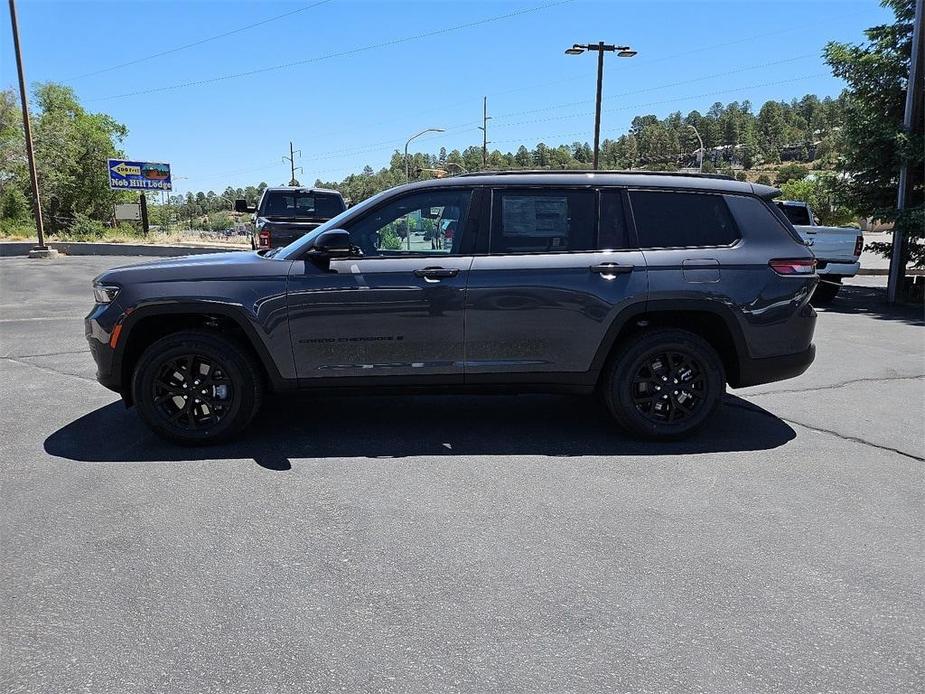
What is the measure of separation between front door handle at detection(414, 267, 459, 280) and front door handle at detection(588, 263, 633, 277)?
0.96m

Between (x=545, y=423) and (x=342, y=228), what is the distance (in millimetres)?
2140

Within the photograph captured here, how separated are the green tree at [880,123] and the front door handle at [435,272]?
12.2 m

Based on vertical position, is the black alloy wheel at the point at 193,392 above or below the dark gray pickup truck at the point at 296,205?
below

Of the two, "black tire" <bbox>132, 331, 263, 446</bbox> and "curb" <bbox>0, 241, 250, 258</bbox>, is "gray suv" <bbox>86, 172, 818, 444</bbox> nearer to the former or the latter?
"black tire" <bbox>132, 331, 263, 446</bbox>

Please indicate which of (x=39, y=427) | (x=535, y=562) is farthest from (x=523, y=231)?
(x=39, y=427)

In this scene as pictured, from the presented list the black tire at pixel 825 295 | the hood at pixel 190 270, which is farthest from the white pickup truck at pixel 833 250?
the hood at pixel 190 270

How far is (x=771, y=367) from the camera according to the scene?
16.4 feet

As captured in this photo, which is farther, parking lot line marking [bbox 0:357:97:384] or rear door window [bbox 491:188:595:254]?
parking lot line marking [bbox 0:357:97:384]

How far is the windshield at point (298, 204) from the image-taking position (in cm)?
1451

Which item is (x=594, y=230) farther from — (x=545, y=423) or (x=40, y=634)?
(x=40, y=634)

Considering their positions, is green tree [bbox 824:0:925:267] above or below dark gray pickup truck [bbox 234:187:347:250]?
above

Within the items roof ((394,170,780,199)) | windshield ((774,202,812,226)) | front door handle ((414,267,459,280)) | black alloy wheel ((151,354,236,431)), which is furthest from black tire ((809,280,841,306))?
black alloy wheel ((151,354,236,431))

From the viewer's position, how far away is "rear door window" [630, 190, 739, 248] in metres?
4.94

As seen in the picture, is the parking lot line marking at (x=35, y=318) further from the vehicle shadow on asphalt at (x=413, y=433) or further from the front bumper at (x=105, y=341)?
the front bumper at (x=105, y=341)
